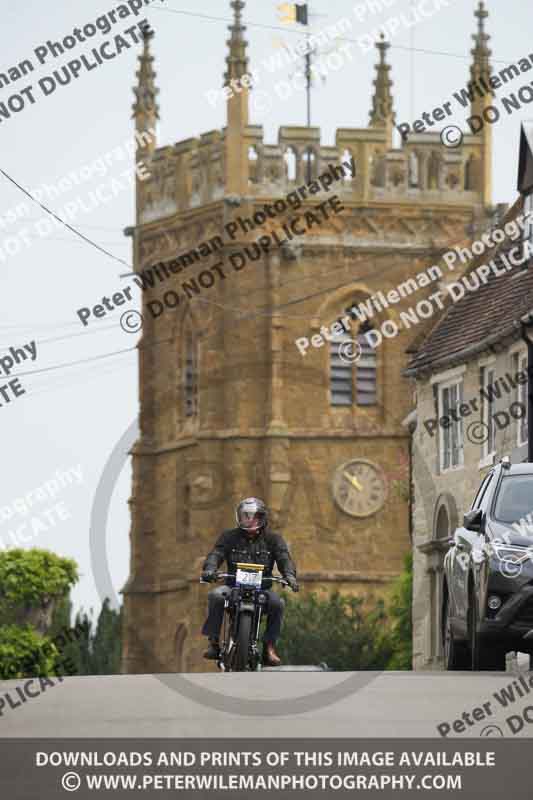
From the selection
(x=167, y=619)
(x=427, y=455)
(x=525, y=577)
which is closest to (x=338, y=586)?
(x=167, y=619)

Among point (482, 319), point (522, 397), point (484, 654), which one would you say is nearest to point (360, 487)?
point (482, 319)

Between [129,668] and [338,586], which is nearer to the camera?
[338,586]

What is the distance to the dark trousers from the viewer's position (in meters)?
21.3

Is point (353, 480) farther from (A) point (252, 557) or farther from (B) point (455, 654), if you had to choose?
(A) point (252, 557)

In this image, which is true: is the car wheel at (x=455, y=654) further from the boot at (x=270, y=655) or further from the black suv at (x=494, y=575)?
the boot at (x=270, y=655)

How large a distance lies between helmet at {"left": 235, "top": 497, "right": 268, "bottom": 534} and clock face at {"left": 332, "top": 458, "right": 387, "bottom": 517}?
5804cm

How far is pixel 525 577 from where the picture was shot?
68.6 feet

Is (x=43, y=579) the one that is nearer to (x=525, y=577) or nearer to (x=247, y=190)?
(x=247, y=190)

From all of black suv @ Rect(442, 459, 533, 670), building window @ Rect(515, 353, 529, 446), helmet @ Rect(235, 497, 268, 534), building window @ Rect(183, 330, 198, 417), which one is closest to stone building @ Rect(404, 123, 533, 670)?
building window @ Rect(515, 353, 529, 446)

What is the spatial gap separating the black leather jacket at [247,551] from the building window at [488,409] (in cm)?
2388

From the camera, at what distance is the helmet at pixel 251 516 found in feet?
69.6

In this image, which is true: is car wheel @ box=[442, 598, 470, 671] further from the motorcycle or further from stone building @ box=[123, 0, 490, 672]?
stone building @ box=[123, 0, 490, 672]

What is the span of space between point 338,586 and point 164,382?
29.3 feet

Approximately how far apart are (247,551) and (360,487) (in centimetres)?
5819
